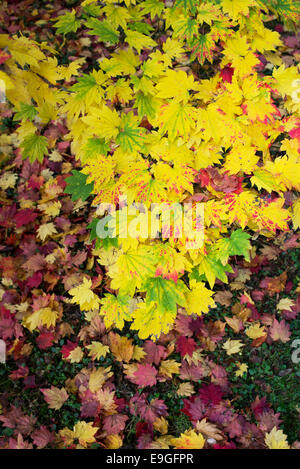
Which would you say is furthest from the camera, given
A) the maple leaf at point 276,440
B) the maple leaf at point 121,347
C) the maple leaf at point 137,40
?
the maple leaf at point 121,347

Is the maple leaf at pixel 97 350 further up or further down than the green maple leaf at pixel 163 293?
further down

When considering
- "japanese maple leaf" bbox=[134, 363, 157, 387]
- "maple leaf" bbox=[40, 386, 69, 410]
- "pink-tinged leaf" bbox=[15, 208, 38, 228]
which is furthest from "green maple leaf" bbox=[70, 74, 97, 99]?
"maple leaf" bbox=[40, 386, 69, 410]

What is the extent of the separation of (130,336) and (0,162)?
217cm

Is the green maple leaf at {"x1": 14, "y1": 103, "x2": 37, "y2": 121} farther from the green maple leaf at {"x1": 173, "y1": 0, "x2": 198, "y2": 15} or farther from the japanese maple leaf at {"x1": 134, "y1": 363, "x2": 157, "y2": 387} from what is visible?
the japanese maple leaf at {"x1": 134, "y1": 363, "x2": 157, "y2": 387}

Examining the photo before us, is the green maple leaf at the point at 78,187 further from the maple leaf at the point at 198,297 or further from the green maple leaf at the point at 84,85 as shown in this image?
the maple leaf at the point at 198,297

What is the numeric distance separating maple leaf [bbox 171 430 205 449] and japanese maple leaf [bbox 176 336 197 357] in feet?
1.65

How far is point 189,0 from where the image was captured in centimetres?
163

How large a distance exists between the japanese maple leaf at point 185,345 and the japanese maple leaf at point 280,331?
0.58 metres

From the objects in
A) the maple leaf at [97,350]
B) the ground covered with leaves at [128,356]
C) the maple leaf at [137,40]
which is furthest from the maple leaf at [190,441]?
the maple leaf at [137,40]

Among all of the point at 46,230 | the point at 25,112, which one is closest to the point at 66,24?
the point at 25,112

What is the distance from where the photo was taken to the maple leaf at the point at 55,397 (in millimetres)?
2521

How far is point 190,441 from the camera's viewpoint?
2336 millimetres
